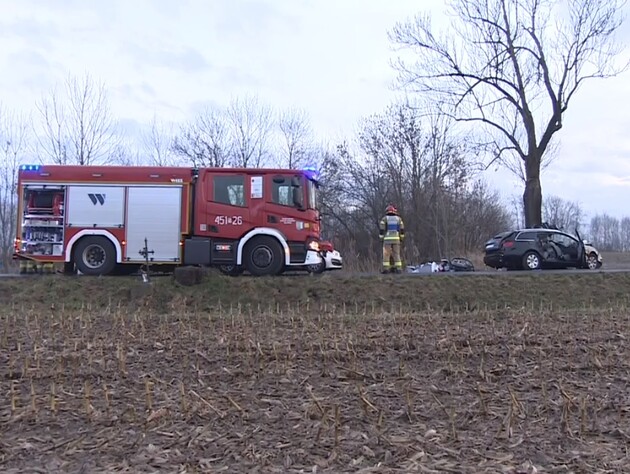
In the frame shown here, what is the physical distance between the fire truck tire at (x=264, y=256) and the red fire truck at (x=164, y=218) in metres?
0.02

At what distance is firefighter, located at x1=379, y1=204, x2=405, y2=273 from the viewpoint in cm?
1794

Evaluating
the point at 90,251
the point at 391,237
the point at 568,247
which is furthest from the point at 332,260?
the point at 568,247

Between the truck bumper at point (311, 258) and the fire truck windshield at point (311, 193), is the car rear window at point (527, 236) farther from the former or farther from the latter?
the truck bumper at point (311, 258)

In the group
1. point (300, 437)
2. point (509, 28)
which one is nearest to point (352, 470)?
point (300, 437)

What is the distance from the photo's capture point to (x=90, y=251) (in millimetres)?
15695

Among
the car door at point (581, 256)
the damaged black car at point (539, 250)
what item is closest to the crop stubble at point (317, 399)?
the damaged black car at point (539, 250)

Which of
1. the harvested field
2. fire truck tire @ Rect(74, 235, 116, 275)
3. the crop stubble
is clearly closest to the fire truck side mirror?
fire truck tire @ Rect(74, 235, 116, 275)

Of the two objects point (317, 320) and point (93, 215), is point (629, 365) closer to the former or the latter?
point (317, 320)

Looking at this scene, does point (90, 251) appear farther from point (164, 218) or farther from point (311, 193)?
point (311, 193)

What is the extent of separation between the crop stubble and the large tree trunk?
22.5 metres

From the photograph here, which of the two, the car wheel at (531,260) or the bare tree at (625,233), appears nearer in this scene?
the car wheel at (531,260)

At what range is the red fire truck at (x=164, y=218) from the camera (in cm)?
1547

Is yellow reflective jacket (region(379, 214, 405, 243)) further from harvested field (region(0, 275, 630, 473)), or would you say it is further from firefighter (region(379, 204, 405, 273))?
harvested field (region(0, 275, 630, 473))

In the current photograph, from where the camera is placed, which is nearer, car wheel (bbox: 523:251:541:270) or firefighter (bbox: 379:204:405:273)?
firefighter (bbox: 379:204:405:273)
